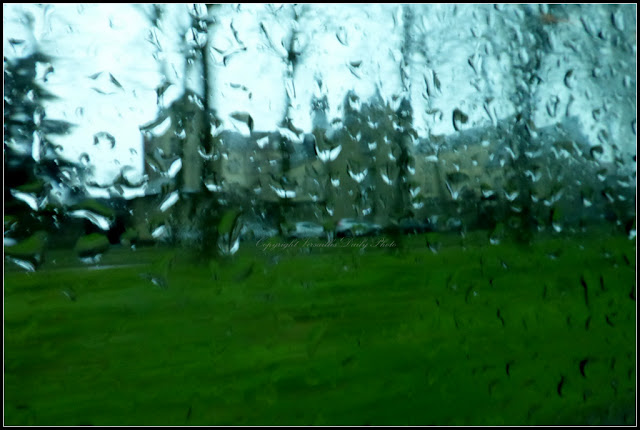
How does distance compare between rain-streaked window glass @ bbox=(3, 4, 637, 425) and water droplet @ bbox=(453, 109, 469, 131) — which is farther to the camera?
water droplet @ bbox=(453, 109, 469, 131)

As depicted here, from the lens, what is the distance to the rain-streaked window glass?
1419 mm

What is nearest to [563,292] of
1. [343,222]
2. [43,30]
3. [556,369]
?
[556,369]

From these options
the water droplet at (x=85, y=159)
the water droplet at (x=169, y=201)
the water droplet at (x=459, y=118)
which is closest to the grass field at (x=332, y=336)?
the water droplet at (x=169, y=201)

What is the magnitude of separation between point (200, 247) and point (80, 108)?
0.53 m

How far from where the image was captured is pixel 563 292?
1836 millimetres

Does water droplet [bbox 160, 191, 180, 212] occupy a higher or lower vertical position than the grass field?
higher

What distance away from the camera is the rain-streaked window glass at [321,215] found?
142 centimetres

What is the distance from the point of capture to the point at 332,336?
1.64 meters

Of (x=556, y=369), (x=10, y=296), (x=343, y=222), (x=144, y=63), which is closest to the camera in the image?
(x=10, y=296)

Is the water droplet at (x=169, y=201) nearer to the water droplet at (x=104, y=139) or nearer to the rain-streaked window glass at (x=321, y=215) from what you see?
the rain-streaked window glass at (x=321, y=215)

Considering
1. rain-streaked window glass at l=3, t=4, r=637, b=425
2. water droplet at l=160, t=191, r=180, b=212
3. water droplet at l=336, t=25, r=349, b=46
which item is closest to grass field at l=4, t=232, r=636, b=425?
rain-streaked window glass at l=3, t=4, r=637, b=425

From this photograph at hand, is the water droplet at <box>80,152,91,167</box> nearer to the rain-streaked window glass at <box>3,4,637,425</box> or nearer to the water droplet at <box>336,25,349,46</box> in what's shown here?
the rain-streaked window glass at <box>3,4,637,425</box>

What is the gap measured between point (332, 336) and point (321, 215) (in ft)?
1.33

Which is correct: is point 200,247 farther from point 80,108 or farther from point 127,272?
point 80,108
